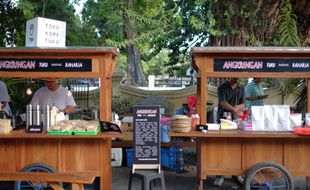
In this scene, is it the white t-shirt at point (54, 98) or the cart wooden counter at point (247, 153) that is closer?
the cart wooden counter at point (247, 153)

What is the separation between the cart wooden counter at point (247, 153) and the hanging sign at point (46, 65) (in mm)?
1862

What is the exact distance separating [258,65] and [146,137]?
1938mm

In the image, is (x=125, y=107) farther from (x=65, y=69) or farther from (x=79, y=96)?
(x=65, y=69)

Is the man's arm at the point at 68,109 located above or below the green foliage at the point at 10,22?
below

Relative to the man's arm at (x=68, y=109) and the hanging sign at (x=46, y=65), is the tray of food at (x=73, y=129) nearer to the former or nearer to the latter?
the hanging sign at (x=46, y=65)

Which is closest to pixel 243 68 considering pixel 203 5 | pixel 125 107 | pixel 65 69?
pixel 65 69

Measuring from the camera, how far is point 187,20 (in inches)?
540

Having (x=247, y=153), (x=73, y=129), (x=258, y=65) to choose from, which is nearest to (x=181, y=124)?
(x=247, y=153)

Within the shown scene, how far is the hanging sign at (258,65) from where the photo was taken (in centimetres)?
666

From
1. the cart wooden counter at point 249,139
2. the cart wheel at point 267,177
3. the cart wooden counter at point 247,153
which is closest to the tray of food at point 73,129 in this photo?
the cart wooden counter at point 247,153

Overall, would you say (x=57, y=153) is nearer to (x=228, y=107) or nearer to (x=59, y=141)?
(x=59, y=141)

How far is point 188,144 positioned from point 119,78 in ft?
20.4

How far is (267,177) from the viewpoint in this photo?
21.7 ft

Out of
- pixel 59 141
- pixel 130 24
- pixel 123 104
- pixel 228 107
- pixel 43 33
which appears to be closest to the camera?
pixel 59 141
